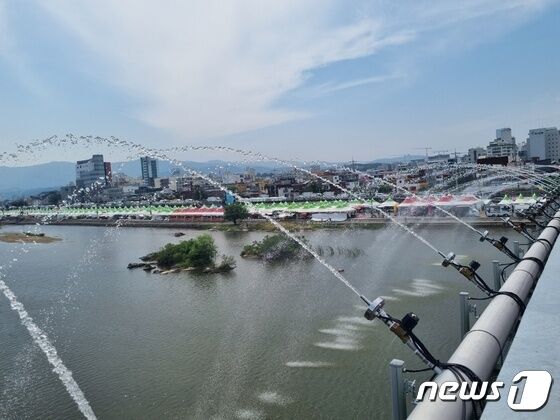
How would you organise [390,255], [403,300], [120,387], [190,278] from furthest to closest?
[390,255] → [190,278] → [403,300] → [120,387]

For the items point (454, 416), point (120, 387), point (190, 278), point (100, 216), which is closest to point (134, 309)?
point (190, 278)

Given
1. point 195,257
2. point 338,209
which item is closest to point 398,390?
point 195,257

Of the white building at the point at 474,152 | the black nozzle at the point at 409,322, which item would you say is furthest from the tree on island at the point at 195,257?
the white building at the point at 474,152

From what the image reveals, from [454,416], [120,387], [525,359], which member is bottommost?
[120,387]

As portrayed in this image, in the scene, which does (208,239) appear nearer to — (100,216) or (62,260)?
(62,260)

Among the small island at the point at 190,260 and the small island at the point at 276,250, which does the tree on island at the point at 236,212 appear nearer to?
the small island at the point at 276,250

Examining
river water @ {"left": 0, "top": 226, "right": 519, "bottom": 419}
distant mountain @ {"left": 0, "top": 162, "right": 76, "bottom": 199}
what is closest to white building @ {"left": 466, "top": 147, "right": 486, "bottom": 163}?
river water @ {"left": 0, "top": 226, "right": 519, "bottom": 419}
